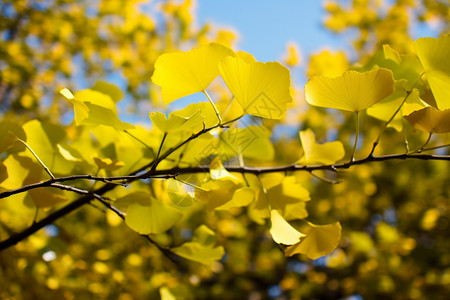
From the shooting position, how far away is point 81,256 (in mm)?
1638

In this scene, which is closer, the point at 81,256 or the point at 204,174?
the point at 204,174

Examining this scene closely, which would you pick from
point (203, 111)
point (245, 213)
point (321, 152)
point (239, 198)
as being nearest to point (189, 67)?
point (203, 111)

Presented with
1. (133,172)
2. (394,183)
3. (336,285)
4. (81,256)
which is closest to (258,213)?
(133,172)

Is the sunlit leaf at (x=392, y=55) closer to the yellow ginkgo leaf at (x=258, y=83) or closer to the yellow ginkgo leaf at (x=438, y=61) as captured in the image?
the yellow ginkgo leaf at (x=438, y=61)

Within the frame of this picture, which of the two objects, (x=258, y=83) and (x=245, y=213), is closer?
(x=258, y=83)

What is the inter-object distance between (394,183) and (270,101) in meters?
2.43

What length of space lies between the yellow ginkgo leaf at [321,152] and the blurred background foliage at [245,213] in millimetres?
951

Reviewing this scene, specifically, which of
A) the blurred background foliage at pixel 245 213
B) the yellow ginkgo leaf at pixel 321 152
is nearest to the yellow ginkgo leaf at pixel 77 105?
the yellow ginkgo leaf at pixel 321 152

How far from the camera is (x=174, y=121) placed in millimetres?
432

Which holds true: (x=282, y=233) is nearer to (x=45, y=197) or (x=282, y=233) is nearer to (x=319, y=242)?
(x=319, y=242)

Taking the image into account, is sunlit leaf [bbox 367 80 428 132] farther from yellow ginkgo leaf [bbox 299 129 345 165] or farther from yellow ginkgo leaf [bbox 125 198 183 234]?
yellow ginkgo leaf [bbox 125 198 183 234]

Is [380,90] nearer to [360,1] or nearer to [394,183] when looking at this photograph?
[394,183]

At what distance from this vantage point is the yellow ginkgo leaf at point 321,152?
0.63m

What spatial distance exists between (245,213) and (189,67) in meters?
2.02
